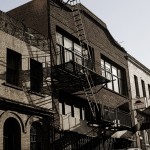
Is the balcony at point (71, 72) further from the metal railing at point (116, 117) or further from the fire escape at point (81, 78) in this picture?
the metal railing at point (116, 117)

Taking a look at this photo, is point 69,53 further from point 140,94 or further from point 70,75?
point 140,94

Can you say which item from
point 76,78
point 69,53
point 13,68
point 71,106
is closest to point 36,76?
point 13,68

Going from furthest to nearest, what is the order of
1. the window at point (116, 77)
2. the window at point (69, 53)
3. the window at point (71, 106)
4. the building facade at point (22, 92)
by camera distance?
1. the window at point (116, 77)
2. the window at point (71, 106)
3. the window at point (69, 53)
4. the building facade at point (22, 92)

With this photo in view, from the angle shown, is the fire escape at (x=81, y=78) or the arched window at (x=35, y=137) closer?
the arched window at (x=35, y=137)

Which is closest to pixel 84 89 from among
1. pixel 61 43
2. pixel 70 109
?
pixel 70 109

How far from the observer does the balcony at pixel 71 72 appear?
18342 mm

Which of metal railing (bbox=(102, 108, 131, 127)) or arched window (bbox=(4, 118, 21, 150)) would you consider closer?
arched window (bbox=(4, 118, 21, 150))

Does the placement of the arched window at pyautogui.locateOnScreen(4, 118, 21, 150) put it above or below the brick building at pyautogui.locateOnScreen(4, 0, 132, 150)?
below

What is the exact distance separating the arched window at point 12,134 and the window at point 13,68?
203 centimetres

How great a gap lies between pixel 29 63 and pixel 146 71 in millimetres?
18970

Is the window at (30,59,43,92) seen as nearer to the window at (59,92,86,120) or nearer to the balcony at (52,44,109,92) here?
the balcony at (52,44,109,92)

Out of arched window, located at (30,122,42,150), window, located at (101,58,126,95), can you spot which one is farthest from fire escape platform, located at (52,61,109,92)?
window, located at (101,58,126,95)

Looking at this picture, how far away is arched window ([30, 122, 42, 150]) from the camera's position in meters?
16.9

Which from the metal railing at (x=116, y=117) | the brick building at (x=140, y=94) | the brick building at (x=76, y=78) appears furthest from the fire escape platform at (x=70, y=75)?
the brick building at (x=140, y=94)
